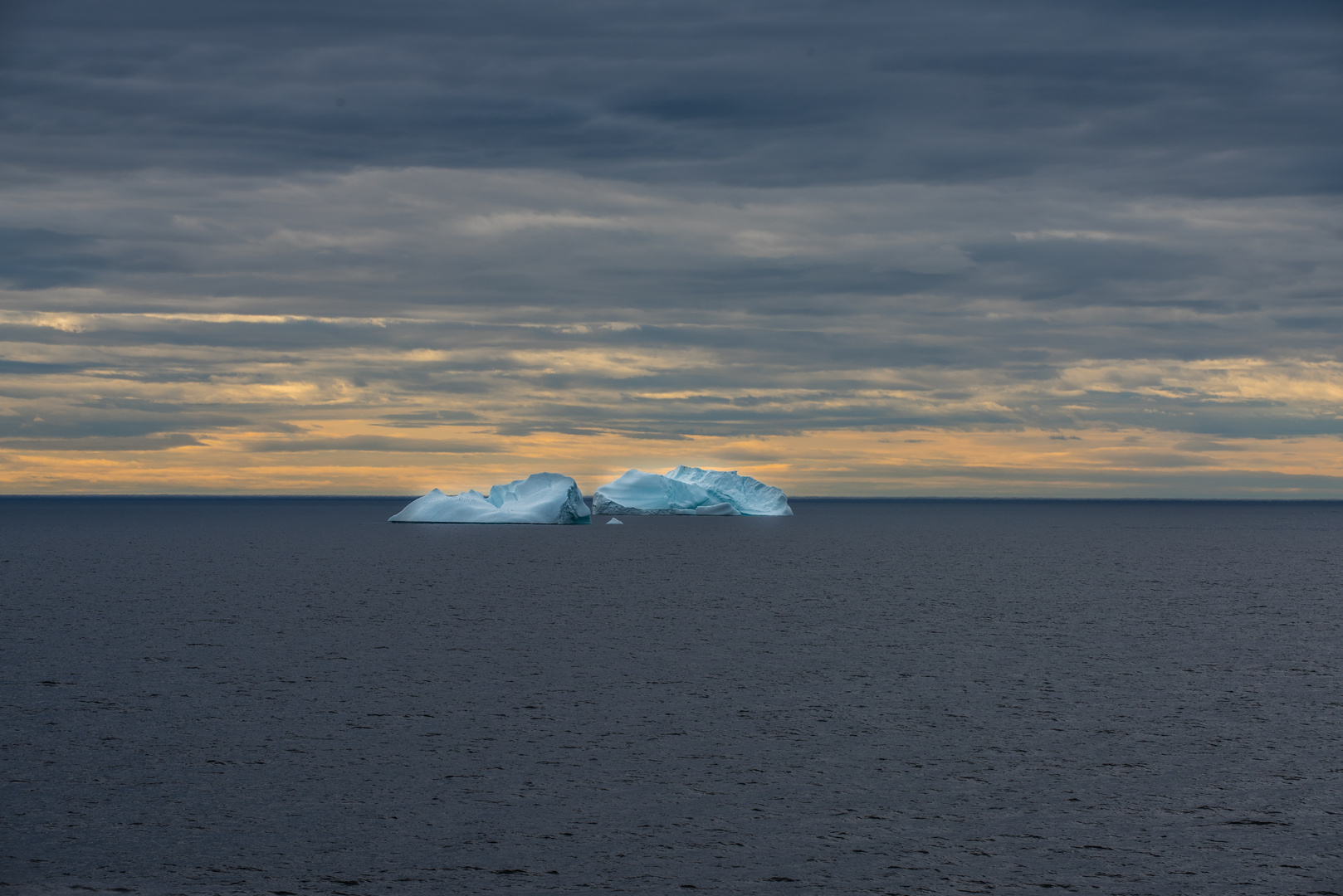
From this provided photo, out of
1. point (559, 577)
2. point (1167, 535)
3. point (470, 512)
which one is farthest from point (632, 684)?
point (1167, 535)

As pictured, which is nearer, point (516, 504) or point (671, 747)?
point (671, 747)

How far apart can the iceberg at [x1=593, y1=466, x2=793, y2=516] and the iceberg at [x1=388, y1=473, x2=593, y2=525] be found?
17.4 m

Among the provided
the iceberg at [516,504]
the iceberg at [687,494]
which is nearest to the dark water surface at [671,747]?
the iceberg at [516,504]

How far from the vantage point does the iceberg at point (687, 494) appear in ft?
355

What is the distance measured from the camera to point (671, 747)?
46.9 feet

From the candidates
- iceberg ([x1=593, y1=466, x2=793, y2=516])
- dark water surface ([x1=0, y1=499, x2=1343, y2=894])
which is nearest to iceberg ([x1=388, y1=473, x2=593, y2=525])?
iceberg ([x1=593, y1=466, x2=793, y2=516])

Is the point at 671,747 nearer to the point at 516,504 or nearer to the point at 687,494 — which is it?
the point at 516,504

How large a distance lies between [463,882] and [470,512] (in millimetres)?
80790

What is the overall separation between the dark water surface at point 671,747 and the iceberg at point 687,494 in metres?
72.6

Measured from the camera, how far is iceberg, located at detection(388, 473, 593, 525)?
3332 inches

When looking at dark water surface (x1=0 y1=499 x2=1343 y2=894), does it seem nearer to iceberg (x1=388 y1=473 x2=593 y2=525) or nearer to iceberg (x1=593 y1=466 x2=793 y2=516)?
iceberg (x1=388 y1=473 x2=593 y2=525)

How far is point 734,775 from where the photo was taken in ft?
41.7

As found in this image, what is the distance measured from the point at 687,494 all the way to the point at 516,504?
977 inches

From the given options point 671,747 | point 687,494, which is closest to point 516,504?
point 687,494
